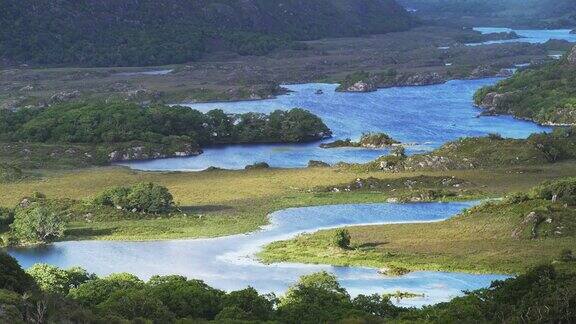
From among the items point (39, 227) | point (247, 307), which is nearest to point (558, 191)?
point (247, 307)

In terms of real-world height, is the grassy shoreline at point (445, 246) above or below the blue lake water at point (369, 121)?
above

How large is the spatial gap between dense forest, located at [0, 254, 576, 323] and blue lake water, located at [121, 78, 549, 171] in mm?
65032

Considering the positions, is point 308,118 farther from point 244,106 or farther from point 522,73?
point 522,73

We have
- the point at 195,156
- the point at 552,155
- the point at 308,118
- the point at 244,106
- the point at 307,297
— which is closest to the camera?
the point at 307,297

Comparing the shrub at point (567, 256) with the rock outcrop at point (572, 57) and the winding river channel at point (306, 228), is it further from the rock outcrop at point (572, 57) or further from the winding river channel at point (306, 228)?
the rock outcrop at point (572, 57)

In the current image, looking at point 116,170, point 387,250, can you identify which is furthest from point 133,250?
point 116,170

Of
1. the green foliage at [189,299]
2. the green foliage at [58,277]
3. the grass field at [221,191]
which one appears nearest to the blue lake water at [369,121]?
the grass field at [221,191]

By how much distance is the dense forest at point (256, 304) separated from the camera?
42.8 m

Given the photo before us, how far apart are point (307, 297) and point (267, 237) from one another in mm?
26438

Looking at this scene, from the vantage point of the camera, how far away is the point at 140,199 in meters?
86.9

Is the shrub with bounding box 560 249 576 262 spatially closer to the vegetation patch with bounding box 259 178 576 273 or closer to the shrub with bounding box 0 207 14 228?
the vegetation patch with bounding box 259 178 576 273

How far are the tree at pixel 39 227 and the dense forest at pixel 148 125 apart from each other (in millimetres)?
52448

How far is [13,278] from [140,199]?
40.7 m

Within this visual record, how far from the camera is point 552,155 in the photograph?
4279 inches
